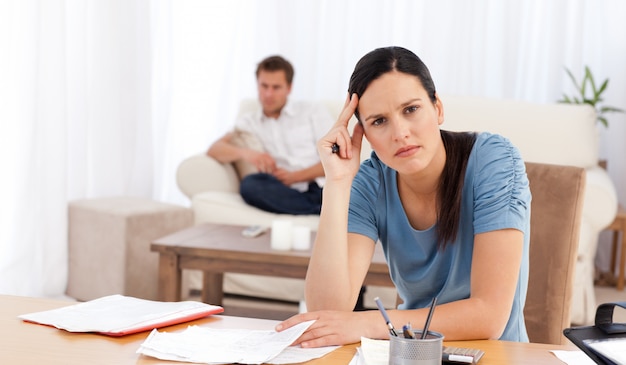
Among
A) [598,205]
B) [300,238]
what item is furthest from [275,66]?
[598,205]

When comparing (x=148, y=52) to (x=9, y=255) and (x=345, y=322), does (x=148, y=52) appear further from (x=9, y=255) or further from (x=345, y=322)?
(x=345, y=322)

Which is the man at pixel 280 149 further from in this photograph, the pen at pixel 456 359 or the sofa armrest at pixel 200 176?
the pen at pixel 456 359

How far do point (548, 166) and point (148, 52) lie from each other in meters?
3.70

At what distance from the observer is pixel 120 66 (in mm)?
4695

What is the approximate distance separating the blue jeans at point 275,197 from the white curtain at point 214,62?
893mm

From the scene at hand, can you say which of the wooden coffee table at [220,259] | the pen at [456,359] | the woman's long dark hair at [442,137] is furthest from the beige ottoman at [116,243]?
the pen at [456,359]

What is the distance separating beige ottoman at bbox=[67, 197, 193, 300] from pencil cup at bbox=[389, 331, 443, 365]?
9.19ft

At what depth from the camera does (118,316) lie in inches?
52.1

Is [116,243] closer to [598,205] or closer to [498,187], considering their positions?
[598,205]

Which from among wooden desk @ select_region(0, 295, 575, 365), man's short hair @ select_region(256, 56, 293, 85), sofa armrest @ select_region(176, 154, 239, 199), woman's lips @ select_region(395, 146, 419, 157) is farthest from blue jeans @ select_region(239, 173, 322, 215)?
wooden desk @ select_region(0, 295, 575, 365)

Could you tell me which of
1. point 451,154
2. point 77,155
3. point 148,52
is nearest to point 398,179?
point 451,154

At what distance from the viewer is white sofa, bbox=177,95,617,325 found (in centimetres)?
392

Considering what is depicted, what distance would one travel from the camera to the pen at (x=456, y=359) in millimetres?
1119

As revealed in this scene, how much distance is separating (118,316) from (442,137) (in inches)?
28.9
